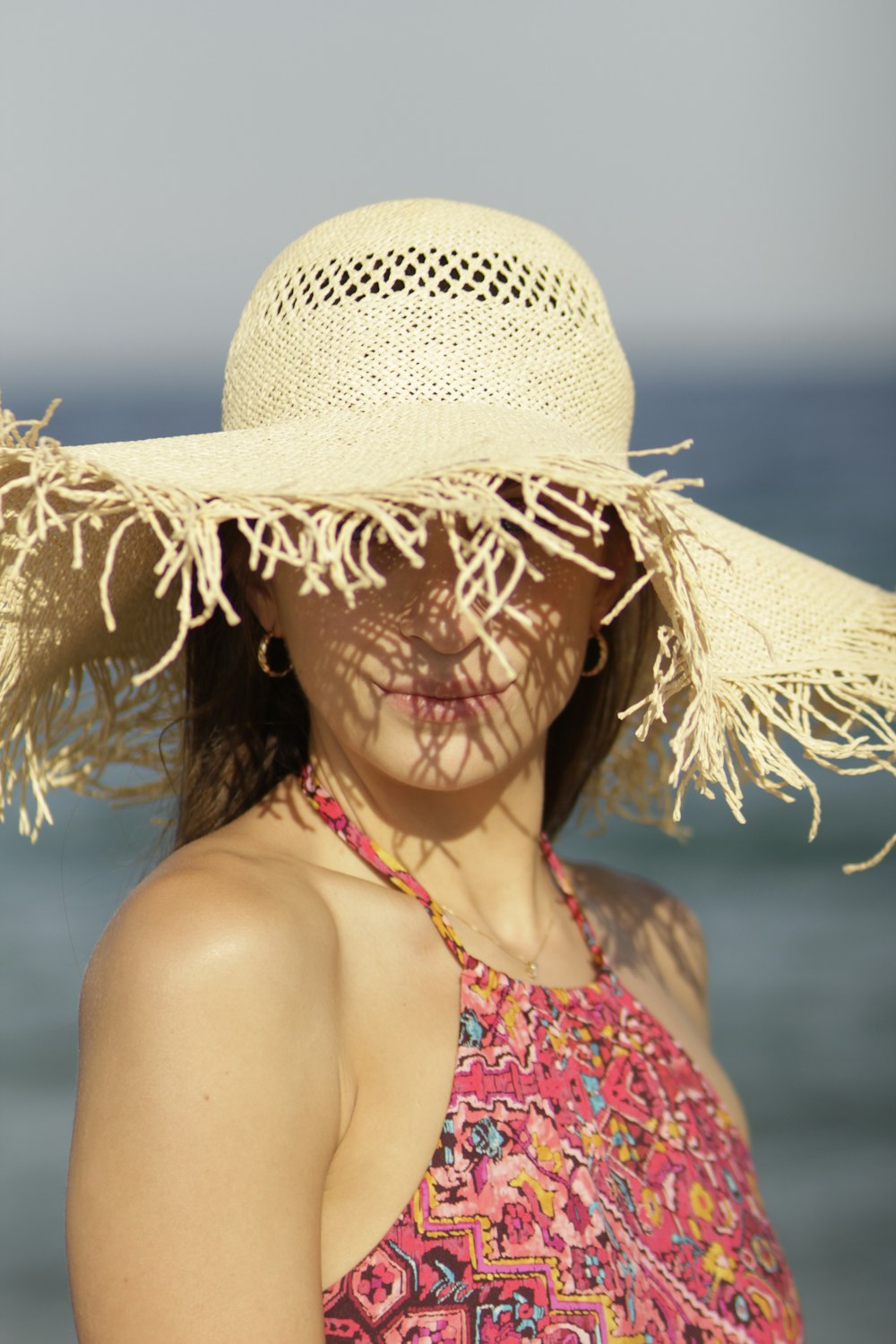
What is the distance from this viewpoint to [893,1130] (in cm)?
664

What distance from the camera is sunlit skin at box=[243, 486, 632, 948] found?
1.78 m

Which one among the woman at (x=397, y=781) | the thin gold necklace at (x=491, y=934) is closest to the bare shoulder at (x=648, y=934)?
the woman at (x=397, y=781)

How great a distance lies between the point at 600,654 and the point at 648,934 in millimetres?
524

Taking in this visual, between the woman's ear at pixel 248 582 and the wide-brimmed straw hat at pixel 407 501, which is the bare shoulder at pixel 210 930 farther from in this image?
the woman's ear at pixel 248 582

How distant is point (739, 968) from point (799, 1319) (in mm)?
5882

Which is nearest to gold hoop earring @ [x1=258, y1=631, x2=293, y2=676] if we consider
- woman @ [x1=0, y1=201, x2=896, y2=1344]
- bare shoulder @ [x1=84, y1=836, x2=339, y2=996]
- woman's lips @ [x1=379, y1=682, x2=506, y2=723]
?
woman @ [x1=0, y1=201, x2=896, y2=1344]

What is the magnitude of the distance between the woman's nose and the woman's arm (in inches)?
14.9

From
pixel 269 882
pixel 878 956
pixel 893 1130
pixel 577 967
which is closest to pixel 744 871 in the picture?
pixel 878 956

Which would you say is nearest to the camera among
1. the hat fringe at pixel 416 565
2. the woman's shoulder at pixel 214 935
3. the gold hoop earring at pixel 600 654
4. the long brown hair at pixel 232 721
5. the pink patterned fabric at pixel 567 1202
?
the hat fringe at pixel 416 565

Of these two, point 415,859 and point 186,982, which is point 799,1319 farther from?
point 186,982

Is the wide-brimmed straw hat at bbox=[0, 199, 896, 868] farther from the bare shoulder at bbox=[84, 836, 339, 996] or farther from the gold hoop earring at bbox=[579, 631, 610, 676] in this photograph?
the bare shoulder at bbox=[84, 836, 339, 996]

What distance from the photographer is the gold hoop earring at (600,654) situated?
2.29m

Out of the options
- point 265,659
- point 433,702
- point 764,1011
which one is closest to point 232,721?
point 265,659

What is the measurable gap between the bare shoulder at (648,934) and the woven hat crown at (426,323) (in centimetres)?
86
